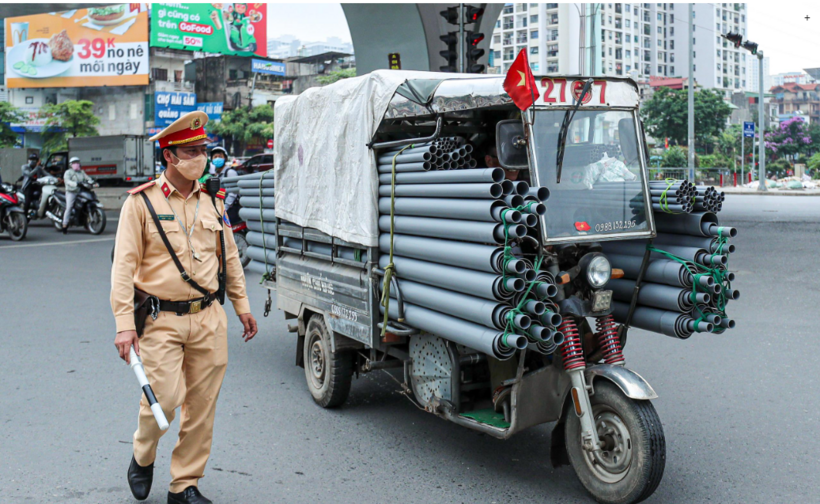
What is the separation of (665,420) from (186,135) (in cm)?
357

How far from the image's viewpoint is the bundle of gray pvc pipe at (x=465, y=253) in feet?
11.9

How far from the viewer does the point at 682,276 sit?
166 inches

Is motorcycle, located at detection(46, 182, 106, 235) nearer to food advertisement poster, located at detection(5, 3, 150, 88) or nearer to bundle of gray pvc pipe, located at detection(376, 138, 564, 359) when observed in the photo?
bundle of gray pvc pipe, located at detection(376, 138, 564, 359)

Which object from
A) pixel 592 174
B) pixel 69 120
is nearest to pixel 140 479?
pixel 592 174

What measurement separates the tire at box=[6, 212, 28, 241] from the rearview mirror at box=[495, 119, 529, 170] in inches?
615

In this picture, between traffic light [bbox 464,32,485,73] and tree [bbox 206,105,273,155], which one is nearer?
traffic light [bbox 464,32,485,73]

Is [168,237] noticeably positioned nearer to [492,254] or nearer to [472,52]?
[492,254]

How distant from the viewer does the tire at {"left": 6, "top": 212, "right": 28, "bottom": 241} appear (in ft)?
55.6

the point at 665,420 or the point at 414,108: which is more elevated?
the point at 414,108

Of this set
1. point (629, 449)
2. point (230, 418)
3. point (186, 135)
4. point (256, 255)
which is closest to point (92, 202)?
point (256, 255)

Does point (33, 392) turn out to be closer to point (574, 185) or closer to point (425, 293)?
point (425, 293)

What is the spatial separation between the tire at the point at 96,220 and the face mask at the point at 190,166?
1578 centimetres

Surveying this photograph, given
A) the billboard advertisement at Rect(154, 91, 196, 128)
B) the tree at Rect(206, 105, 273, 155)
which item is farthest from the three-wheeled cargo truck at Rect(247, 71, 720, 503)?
the billboard advertisement at Rect(154, 91, 196, 128)

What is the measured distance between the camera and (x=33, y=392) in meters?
5.86
